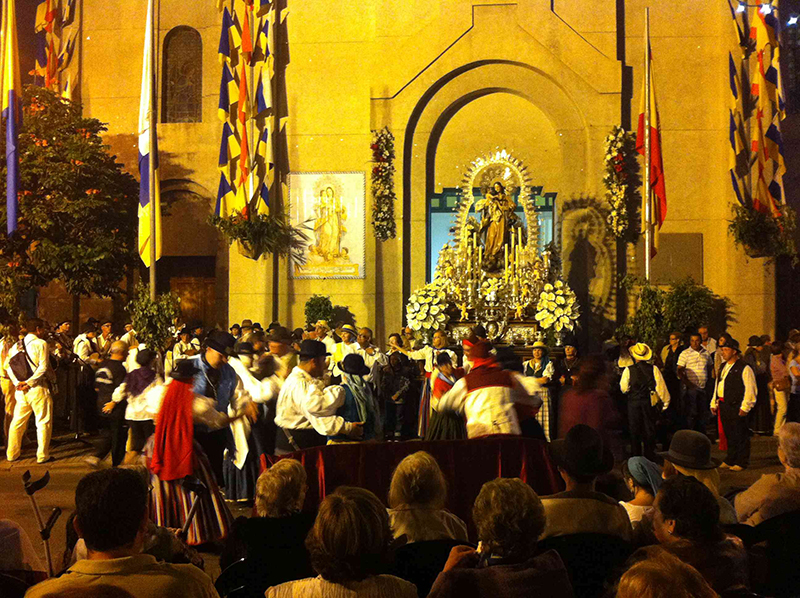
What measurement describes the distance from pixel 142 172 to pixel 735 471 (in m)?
10.9

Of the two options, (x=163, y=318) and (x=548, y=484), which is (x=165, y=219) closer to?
(x=163, y=318)

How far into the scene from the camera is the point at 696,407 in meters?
13.9

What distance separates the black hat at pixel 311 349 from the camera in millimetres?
8281

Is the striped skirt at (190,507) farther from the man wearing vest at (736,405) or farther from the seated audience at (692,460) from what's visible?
the man wearing vest at (736,405)

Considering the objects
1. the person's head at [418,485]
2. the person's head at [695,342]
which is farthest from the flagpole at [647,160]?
the person's head at [418,485]

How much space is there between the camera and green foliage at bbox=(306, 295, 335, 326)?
2002cm

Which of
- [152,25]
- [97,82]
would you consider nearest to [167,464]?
[152,25]

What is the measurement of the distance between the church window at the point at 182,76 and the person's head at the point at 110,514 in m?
20.3

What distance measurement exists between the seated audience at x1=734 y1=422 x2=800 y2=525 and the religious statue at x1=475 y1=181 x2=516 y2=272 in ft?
43.0

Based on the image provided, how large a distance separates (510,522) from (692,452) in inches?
95.5

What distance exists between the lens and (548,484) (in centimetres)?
707

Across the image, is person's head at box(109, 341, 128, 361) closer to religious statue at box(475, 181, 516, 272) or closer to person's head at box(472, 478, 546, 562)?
person's head at box(472, 478, 546, 562)

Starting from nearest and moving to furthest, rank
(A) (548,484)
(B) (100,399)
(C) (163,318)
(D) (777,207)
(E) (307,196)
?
(A) (548,484), (B) (100,399), (C) (163,318), (D) (777,207), (E) (307,196)

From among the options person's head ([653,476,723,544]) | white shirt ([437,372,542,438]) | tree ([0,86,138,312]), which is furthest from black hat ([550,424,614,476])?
tree ([0,86,138,312])
